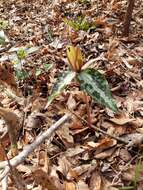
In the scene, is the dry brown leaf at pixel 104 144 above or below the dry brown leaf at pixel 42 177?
below

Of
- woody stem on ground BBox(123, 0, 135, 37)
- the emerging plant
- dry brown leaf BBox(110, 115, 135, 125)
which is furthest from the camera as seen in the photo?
the emerging plant

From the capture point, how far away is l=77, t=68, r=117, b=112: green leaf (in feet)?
4.40

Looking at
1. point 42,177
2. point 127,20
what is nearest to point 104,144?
point 42,177

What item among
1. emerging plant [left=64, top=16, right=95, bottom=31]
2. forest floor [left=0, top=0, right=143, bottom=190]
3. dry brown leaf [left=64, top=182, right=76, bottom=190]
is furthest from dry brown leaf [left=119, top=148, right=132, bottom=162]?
emerging plant [left=64, top=16, right=95, bottom=31]

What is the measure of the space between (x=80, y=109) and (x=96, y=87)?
17.7 inches

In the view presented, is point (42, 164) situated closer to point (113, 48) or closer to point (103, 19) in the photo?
point (113, 48)

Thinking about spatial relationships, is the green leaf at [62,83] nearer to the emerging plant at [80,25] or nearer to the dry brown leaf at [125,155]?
the dry brown leaf at [125,155]

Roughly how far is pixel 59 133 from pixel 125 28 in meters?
1.11

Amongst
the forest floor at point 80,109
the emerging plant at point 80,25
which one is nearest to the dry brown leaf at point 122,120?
the forest floor at point 80,109

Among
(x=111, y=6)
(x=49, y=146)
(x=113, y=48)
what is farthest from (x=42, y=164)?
(x=111, y=6)

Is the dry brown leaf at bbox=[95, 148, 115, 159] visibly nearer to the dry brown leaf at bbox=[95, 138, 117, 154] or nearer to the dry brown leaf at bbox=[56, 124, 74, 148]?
the dry brown leaf at bbox=[95, 138, 117, 154]

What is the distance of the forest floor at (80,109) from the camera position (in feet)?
4.80

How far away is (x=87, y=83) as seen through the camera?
137 centimetres

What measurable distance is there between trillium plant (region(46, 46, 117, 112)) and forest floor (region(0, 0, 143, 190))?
84mm
